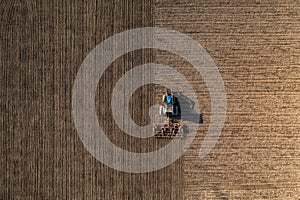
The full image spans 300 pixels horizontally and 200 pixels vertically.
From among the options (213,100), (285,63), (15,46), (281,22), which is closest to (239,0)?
(281,22)

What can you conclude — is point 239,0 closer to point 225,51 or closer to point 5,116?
point 225,51

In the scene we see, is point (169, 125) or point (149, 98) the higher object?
point (149, 98)

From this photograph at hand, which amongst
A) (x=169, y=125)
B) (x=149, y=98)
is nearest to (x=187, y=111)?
(x=169, y=125)

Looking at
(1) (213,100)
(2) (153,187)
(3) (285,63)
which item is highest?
(3) (285,63)

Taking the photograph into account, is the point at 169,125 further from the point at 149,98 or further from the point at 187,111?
the point at 149,98

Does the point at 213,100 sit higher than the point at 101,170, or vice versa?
the point at 213,100

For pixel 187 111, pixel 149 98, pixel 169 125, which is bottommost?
pixel 169 125

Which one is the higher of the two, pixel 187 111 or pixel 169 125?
pixel 187 111
